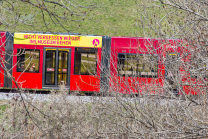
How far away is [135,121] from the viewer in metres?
5.22

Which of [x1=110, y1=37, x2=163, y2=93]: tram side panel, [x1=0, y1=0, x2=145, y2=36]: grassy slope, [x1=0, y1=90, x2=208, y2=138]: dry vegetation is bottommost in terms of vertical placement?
[x1=0, y1=90, x2=208, y2=138]: dry vegetation

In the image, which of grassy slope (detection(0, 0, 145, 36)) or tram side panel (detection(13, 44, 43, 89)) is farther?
grassy slope (detection(0, 0, 145, 36))

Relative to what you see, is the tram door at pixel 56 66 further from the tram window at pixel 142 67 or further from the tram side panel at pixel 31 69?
the tram window at pixel 142 67

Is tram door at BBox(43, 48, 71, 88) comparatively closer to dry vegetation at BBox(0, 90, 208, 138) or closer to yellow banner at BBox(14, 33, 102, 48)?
yellow banner at BBox(14, 33, 102, 48)

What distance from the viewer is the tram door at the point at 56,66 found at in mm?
12367

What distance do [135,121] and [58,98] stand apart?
3.22 metres

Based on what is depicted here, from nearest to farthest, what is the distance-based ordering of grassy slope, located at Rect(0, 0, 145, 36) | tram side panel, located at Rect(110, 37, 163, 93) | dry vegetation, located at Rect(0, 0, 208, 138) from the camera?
dry vegetation, located at Rect(0, 0, 208, 138), tram side panel, located at Rect(110, 37, 163, 93), grassy slope, located at Rect(0, 0, 145, 36)

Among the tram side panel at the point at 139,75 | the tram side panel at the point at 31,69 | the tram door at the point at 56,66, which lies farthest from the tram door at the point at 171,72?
the tram side panel at the point at 31,69

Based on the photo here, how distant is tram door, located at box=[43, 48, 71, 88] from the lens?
1237 cm

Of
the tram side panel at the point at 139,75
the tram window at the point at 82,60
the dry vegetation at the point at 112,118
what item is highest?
the tram window at the point at 82,60

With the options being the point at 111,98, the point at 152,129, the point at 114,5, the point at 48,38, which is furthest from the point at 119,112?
the point at 114,5

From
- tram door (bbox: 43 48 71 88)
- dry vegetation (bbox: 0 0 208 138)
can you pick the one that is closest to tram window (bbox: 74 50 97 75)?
tram door (bbox: 43 48 71 88)

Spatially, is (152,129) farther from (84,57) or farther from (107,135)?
(84,57)

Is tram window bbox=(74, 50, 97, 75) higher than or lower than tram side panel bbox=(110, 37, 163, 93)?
higher
